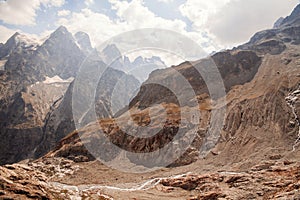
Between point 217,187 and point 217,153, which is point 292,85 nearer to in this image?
point 217,153

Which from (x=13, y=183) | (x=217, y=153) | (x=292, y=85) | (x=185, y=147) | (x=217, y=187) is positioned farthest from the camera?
(x=292, y=85)

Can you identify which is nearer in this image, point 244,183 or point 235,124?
point 244,183

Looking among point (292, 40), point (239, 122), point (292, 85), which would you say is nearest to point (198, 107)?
point (239, 122)

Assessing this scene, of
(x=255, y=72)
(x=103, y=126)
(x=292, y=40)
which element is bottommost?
(x=103, y=126)

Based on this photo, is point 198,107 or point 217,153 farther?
point 198,107

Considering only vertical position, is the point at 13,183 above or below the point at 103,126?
below

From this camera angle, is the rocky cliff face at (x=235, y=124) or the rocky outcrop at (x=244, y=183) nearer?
the rocky outcrop at (x=244, y=183)

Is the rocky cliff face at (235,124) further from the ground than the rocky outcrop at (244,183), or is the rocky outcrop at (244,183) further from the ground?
the rocky cliff face at (235,124)

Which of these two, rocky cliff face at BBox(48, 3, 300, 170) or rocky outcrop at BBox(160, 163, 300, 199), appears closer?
rocky outcrop at BBox(160, 163, 300, 199)

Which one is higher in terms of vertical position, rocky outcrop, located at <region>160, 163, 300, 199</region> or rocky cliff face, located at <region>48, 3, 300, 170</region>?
rocky cliff face, located at <region>48, 3, 300, 170</region>

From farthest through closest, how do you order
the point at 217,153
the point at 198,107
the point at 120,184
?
the point at 198,107 < the point at 217,153 < the point at 120,184

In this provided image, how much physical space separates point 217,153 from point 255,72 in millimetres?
74786

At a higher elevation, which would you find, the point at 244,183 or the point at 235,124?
the point at 235,124

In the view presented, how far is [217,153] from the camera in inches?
2763
